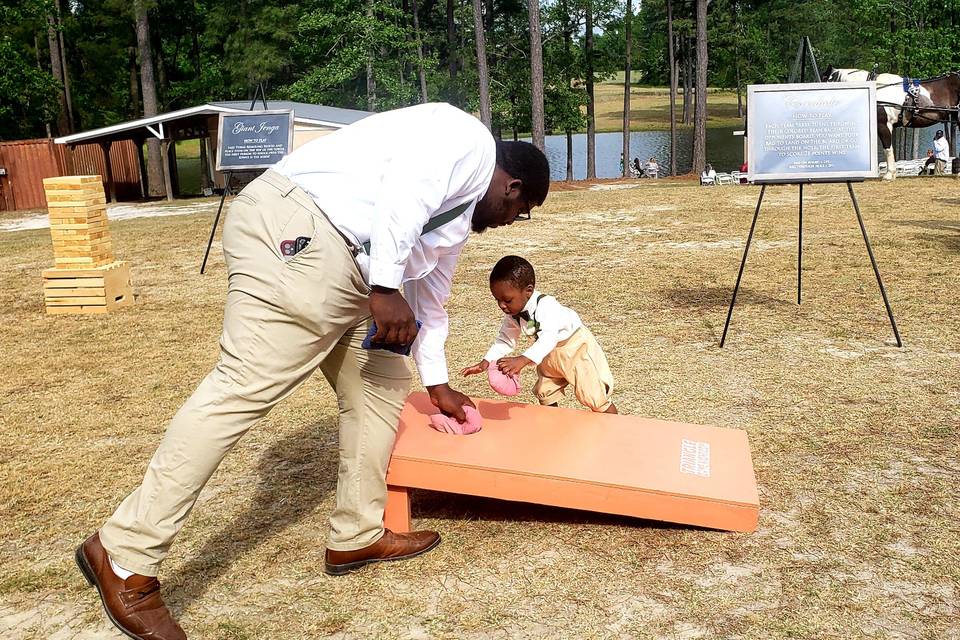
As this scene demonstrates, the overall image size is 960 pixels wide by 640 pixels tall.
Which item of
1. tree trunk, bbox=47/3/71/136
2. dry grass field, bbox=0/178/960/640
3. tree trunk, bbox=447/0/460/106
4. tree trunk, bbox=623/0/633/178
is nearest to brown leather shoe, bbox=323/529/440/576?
dry grass field, bbox=0/178/960/640

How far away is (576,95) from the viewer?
4069 cm

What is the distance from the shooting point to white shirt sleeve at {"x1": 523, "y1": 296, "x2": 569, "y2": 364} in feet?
13.4

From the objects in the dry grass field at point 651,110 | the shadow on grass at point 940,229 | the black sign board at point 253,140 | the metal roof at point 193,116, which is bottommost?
the shadow on grass at point 940,229

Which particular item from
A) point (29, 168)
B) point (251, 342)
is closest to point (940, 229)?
point (251, 342)

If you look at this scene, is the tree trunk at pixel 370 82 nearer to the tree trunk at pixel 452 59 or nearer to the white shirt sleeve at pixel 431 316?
the tree trunk at pixel 452 59

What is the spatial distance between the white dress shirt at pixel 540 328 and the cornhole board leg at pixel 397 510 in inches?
34.3

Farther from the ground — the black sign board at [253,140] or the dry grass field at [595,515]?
the black sign board at [253,140]

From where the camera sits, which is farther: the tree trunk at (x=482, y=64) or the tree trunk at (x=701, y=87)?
the tree trunk at (x=482, y=64)

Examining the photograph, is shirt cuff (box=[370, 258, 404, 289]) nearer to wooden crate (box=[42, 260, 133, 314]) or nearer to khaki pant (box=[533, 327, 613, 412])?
khaki pant (box=[533, 327, 613, 412])

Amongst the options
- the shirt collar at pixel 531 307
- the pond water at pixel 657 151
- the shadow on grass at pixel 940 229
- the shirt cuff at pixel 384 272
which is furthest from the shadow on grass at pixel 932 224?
the pond water at pixel 657 151

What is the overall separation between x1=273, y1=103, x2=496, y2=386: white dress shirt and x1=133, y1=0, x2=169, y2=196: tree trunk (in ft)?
94.0

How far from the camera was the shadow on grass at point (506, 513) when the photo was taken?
11.7 ft

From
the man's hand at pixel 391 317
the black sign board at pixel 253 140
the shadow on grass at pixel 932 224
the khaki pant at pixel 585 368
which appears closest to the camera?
the man's hand at pixel 391 317

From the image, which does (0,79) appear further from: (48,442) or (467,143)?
(467,143)
